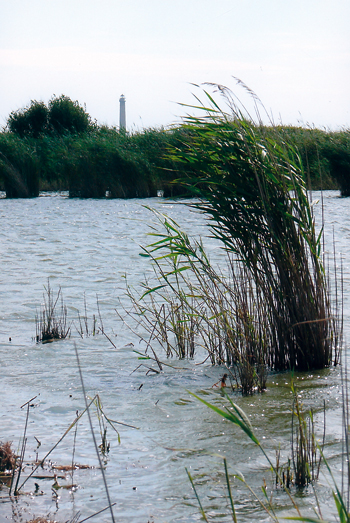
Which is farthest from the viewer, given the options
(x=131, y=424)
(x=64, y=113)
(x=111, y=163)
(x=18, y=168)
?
(x=64, y=113)

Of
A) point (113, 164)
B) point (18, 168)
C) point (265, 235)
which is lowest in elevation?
point (265, 235)

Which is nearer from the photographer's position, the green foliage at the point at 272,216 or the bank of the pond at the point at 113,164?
the green foliage at the point at 272,216

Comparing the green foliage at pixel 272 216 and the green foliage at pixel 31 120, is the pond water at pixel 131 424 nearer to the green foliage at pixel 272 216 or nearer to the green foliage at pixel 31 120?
the green foliage at pixel 272 216

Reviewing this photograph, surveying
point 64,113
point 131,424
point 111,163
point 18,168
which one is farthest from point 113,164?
point 131,424

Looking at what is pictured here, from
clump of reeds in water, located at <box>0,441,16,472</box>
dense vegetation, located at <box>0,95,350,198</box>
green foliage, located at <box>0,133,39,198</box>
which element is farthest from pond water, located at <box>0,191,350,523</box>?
green foliage, located at <box>0,133,39,198</box>

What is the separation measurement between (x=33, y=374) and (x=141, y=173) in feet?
64.6

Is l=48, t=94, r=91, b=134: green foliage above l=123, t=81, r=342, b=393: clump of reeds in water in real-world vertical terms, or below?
above

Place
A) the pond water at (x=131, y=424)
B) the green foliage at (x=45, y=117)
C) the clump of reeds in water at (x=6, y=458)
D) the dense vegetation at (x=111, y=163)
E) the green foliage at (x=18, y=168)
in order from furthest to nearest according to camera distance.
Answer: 1. the green foliage at (x=45, y=117)
2. the green foliage at (x=18, y=168)
3. the dense vegetation at (x=111, y=163)
4. the clump of reeds in water at (x=6, y=458)
5. the pond water at (x=131, y=424)

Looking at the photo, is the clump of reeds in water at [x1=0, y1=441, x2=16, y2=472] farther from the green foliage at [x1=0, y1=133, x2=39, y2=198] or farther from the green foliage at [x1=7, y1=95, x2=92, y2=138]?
the green foliage at [x1=7, y1=95, x2=92, y2=138]

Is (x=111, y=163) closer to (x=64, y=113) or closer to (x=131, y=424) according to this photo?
(x=64, y=113)

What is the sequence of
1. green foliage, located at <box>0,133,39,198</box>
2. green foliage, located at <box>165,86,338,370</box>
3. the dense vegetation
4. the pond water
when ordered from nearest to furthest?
the pond water, green foliage, located at <box>165,86,338,370</box>, the dense vegetation, green foliage, located at <box>0,133,39,198</box>

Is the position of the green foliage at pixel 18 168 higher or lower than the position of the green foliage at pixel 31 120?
lower

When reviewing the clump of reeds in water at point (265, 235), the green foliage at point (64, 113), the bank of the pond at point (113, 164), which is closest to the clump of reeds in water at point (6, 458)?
the clump of reeds in water at point (265, 235)

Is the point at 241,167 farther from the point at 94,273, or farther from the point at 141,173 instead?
the point at 141,173
